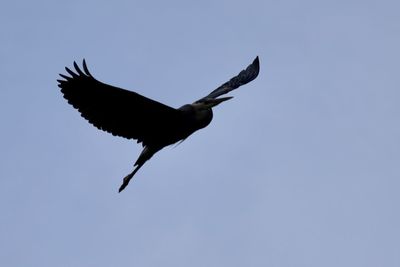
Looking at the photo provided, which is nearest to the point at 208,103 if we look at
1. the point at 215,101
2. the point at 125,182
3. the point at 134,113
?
the point at 215,101

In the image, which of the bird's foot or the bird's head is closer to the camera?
the bird's head

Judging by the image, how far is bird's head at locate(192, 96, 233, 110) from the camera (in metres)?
17.0

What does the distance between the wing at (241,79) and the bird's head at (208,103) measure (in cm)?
116

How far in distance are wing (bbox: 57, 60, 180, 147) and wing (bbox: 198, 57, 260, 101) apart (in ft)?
6.64

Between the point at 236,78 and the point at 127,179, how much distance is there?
3447mm

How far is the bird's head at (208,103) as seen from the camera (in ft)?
55.7

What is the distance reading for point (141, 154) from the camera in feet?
56.7

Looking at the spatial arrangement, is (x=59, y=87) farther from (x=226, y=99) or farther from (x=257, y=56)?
(x=257, y=56)

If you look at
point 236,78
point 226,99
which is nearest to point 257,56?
point 236,78

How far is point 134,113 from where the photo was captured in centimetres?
1670

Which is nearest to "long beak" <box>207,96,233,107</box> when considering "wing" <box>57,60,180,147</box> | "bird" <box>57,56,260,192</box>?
"bird" <box>57,56,260,192</box>

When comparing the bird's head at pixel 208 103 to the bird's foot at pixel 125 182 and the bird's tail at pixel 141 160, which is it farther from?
the bird's foot at pixel 125 182

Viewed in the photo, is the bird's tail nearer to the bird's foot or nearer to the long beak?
the bird's foot

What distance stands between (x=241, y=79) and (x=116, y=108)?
3613 millimetres
